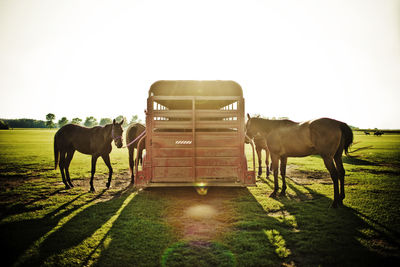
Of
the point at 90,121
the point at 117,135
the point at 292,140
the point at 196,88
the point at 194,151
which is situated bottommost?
the point at 194,151

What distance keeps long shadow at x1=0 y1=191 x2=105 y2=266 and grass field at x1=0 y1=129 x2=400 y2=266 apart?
0.02 meters

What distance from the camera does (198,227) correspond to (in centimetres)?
397

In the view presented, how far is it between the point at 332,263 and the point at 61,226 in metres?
5.21

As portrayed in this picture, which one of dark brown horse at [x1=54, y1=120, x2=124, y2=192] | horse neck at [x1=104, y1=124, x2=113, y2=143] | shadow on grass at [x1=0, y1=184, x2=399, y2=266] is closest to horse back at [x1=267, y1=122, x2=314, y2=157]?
shadow on grass at [x1=0, y1=184, x2=399, y2=266]

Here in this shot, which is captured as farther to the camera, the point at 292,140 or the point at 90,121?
the point at 90,121

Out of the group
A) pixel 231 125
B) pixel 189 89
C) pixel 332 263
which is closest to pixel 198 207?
pixel 231 125

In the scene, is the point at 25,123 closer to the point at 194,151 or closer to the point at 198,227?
the point at 194,151

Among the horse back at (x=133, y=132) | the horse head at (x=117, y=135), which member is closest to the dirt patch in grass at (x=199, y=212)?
the horse head at (x=117, y=135)

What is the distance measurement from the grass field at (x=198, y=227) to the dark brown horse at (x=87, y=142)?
3.38ft

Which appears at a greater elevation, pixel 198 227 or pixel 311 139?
pixel 311 139

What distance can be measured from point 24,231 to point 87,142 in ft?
Answer: 12.6

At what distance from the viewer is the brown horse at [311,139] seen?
5164 mm

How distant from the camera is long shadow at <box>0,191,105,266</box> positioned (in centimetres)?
319

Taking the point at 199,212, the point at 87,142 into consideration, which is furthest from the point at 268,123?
the point at 87,142
